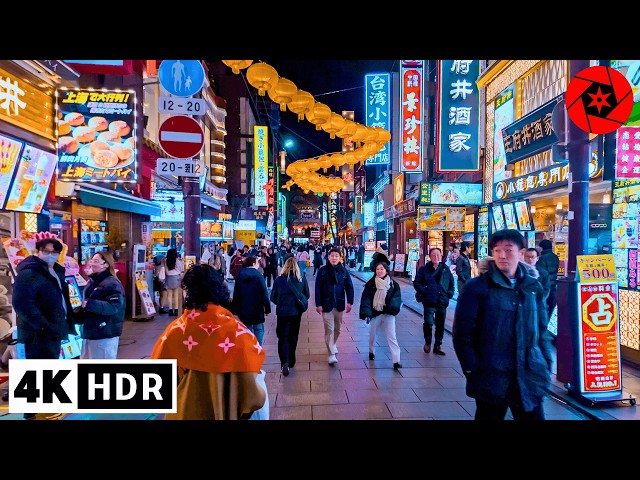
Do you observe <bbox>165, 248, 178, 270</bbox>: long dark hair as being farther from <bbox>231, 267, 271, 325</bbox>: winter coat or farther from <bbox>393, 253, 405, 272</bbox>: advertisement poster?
<bbox>393, 253, 405, 272</bbox>: advertisement poster

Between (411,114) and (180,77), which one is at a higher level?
(411,114)

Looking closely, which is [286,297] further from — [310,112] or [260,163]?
[260,163]

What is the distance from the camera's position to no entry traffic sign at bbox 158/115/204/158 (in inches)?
214

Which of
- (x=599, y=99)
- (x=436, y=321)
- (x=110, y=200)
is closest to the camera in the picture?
(x=599, y=99)

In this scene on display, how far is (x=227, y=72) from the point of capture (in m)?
46.3

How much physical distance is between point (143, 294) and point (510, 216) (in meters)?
10.3

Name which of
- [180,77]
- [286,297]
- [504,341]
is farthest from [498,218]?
[180,77]

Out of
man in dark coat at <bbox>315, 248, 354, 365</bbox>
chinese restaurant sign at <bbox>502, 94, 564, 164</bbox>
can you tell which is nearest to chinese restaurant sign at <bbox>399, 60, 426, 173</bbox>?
chinese restaurant sign at <bbox>502, 94, 564, 164</bbox>

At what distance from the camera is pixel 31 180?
6660 millimetres

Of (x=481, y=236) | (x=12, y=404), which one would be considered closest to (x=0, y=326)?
(x=12, y=404)

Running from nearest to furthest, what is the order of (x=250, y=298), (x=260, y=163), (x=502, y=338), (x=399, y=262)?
1. (x=502, y=338)
2. (x=250, y=298)
3. (x=399, y=262)
4. (x=260, y=163)

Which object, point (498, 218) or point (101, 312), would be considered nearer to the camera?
point (101, 312)
